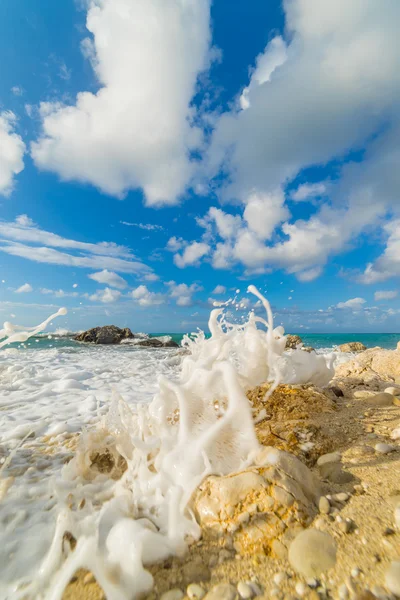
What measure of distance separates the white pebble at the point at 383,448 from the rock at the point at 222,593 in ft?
4.53

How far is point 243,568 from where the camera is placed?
1.16m

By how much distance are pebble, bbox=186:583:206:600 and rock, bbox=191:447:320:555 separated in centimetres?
23

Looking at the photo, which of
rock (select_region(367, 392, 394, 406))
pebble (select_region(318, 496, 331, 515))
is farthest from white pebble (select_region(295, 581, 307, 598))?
rock (select_region(367, 392, 394, 406))

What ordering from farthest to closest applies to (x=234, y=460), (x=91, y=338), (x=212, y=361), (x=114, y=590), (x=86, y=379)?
(x=91, y=338) < (x=86, y=379) < (x=212, y=361) < (x=234, y=460) < (x=114, y=590)

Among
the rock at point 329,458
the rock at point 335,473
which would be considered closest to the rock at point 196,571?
the rock at point 335,473

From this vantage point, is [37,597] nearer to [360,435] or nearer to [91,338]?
[360,435]

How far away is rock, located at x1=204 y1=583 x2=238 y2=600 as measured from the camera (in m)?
1.03

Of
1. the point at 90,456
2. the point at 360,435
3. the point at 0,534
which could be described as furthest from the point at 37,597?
the point at 360,435

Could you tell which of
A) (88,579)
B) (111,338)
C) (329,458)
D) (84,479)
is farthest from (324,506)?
(111,338)

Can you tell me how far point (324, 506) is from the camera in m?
1.38

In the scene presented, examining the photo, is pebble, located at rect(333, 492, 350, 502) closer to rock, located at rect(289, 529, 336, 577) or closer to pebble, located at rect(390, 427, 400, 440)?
rock, located at rect(289, 529, 336, 577)

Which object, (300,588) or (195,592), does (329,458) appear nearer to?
(300,588)

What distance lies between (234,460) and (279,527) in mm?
416

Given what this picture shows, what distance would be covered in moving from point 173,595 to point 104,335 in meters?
25.0
